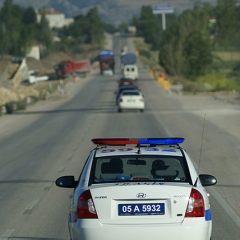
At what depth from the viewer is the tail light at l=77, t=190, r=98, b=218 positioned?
803 centimetres

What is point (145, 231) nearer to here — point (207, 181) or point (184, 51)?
point (207, 181)

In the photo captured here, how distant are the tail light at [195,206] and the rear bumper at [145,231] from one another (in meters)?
0.08

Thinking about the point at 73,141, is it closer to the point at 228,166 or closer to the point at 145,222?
the point at 228,166

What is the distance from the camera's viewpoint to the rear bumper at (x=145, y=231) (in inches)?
311

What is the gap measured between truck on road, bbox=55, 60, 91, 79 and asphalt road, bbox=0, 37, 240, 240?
161 ft

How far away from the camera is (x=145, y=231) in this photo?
26.0 feet

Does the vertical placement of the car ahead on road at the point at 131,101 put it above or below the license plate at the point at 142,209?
below

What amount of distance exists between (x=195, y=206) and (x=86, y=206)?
1104mm

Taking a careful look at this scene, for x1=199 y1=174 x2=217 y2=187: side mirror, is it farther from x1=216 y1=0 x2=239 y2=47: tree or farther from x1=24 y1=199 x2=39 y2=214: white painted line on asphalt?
x1=216 y1=0 x2=239 y2=47: tree

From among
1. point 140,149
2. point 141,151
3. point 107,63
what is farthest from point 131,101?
point 107,63

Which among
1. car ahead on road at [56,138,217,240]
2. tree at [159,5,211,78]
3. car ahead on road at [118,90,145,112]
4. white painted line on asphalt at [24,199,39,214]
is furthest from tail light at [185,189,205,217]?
tree at [159,5,211,78]

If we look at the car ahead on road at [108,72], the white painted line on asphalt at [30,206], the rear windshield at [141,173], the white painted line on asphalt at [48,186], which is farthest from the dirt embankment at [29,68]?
the rear windshield at [141,173]

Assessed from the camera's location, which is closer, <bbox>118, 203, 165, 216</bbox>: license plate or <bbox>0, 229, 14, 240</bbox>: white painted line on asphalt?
<bbox>118, 203, 165, 216</bbox>: license plate

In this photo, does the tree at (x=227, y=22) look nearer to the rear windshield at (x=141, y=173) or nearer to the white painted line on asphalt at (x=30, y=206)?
the white painted line on asphalt at (x=30, y=206)
